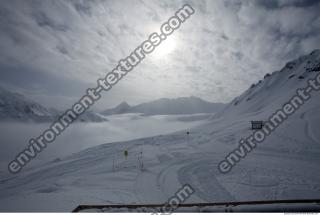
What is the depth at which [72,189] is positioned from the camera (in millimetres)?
11859

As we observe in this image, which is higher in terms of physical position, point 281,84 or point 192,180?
point 281,84

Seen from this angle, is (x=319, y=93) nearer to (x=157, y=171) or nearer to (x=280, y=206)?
(x=157, y=171)

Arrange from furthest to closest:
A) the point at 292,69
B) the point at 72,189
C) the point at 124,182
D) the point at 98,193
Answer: the point at 292,69
the point at 124,182
the point at 72,189
the point at 98,193

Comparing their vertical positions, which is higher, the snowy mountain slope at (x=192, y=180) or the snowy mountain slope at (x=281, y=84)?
the snowy mountain slope at (x=281, y=84)

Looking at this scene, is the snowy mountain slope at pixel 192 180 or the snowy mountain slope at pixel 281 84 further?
the snowy mountain slope at pixel 281 84

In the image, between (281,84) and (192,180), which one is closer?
(192,180)

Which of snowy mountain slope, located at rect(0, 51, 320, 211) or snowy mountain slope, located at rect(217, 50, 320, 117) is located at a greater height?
snowy mountain slope, located at rect(217, 50, 320, 117)

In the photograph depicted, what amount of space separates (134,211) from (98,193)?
7.83 meters

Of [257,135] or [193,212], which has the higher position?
[257,135]

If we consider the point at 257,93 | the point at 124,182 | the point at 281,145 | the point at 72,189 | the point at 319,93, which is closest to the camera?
the point at 72,189

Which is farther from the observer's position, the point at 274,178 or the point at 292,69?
the point at 292,69

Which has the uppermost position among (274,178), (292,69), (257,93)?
(292,69)

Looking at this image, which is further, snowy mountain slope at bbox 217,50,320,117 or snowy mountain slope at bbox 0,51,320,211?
snowy mountain slope at bbox 217,50,320,117

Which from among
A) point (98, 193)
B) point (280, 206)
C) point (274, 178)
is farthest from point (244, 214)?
point (274, 178)
